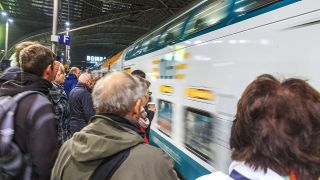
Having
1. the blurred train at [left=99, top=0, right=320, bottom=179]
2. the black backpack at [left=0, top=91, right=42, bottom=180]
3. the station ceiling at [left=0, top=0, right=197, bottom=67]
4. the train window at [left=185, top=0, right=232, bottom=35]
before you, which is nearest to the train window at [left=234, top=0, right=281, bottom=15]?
the blurred train at [left=99, top=0, right=320, bottom=179]

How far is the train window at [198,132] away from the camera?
406 centimetres

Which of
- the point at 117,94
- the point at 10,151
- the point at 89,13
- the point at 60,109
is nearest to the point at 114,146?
the point at 117,94

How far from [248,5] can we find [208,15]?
3.55 feet

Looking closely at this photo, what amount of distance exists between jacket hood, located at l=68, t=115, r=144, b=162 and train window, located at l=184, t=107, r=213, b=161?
203cm

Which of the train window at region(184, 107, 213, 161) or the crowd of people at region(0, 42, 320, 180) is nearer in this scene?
the crowd of people at region(0, 42, 320, 180)

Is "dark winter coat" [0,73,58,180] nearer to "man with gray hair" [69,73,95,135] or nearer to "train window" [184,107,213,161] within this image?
"train window" [184,107,213,161]

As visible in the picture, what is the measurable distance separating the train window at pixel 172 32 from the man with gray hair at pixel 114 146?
10.9 feet

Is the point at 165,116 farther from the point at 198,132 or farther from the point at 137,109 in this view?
the point at 137,109

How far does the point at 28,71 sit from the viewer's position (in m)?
2.93

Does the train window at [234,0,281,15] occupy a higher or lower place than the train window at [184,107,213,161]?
higher

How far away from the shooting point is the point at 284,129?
1399 mm

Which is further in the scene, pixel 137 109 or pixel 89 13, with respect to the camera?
pixel 89 13

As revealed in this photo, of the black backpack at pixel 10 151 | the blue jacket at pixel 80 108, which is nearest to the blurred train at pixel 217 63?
the blue jacket at pixel 80 108

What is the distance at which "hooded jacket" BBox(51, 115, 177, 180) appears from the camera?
190cm
